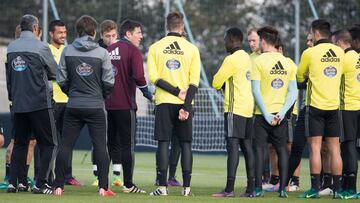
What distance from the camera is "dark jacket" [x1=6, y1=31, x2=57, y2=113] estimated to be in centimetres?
1263

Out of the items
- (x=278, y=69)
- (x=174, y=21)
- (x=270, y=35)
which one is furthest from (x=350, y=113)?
(x=174, y=21)

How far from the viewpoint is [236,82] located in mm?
12844

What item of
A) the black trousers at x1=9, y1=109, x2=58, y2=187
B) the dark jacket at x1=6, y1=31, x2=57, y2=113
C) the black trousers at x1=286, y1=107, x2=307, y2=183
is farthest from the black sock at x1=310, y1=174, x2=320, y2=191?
the dark jacket at x1=6, y1=31, x2=57, y2=113

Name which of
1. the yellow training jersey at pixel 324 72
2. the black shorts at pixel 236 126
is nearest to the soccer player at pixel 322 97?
the yellow training jersey at pixel 324 72

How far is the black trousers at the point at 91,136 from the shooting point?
41.2 ft

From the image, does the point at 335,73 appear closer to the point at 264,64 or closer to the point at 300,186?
the point at 264,64

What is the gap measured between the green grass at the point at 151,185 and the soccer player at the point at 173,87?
513mm

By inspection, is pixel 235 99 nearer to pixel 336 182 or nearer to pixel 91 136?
pixel 336 182

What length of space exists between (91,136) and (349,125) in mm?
3119

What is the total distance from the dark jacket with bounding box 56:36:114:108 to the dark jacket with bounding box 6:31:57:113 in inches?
9.5

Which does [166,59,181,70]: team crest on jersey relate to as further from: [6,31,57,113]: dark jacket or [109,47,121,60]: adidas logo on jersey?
[6,31,57,113]: dark jacket

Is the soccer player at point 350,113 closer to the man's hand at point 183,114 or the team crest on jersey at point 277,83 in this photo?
the team crest on jersey at point 277,83

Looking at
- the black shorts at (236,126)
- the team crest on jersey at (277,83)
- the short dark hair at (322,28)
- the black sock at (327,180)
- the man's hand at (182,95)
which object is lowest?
the black sock at (327,180)

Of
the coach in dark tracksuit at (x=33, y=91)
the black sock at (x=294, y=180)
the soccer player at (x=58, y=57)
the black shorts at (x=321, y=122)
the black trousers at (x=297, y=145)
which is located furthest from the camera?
the black sock at (x=294, y=180)
